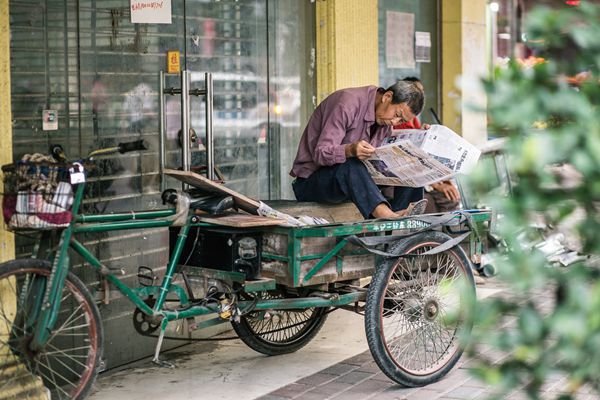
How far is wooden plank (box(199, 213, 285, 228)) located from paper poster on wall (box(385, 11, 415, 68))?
421cm

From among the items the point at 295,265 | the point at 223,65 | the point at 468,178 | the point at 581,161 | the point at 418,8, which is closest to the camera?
the point at 581,161

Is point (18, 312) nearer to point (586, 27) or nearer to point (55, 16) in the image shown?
point (55, 16)

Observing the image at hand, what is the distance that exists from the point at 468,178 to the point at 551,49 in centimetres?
33

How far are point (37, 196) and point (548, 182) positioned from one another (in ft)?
9.83

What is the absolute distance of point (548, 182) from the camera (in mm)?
1988

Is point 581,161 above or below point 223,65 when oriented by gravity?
Result: below

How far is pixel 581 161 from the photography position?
1.89m

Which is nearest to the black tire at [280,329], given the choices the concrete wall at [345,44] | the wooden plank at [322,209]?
the wooden plank at [322,209]

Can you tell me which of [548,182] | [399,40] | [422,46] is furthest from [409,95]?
[548,182]

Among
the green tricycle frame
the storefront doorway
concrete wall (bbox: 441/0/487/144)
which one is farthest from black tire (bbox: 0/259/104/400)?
concrete wall (bbox: 441/0/487/144)

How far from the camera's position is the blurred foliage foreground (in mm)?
1898

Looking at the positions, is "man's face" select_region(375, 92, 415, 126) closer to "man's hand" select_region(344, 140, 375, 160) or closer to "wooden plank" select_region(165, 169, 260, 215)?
"man's hand" select_region(344, 140, 375, 160)

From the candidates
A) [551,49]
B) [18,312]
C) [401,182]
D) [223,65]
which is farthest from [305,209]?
[551,49]

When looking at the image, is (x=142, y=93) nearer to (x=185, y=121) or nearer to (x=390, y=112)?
(x=185, y=121)
